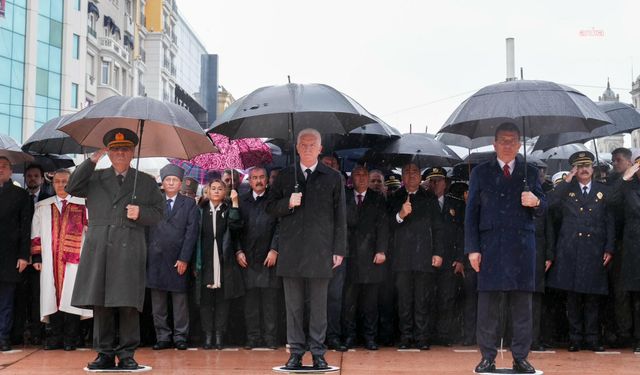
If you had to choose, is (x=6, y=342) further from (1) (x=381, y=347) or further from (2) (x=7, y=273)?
(1) (x=381, y=347)

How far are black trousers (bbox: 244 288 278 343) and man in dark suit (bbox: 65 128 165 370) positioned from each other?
217cm

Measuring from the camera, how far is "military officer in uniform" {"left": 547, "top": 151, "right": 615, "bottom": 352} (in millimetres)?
8516

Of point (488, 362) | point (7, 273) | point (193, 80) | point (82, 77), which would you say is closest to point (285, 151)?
point (7, 273)

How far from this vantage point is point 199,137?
7.56 metres

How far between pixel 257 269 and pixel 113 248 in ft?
7.74

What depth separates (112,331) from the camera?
6.88 metres

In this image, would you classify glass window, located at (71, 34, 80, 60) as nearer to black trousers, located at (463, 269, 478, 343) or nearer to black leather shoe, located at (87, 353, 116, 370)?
black trousers, located at (463, 269, 478, 343)

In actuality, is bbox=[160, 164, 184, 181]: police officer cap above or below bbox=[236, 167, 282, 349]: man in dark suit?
above

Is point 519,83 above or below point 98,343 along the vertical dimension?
above

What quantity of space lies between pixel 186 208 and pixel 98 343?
2.43 m

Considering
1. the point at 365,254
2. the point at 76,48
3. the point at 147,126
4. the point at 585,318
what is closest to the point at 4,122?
the point at 76,48

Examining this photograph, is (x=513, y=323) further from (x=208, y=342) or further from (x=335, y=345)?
(x=208, y=342)

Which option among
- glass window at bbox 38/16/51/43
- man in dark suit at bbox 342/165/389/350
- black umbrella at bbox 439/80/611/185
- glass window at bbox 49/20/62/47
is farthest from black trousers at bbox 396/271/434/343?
glass window at bbox 49/20/62/47

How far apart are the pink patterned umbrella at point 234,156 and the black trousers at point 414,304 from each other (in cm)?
204
